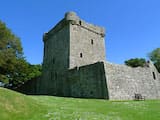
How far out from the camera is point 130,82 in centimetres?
3019

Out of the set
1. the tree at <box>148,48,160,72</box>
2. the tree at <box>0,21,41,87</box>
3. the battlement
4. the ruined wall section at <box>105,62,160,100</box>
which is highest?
the battlement

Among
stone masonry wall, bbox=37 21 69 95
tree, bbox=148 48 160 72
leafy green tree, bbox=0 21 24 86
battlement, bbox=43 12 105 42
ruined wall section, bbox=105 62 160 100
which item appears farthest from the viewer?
tree, bbox=148 48 160 72

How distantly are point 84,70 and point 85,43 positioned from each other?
9049 mm

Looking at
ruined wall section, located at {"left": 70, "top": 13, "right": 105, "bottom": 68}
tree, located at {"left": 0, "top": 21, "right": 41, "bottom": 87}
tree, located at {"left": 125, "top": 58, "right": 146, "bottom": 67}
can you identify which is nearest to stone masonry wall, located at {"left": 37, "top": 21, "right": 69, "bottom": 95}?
ruined wall section, located at {"left": 70, "top": 13, "right": 105, "bottom": 68}

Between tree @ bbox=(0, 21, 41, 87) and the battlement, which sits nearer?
tree @ bbox=(0, 21, 41, 87)

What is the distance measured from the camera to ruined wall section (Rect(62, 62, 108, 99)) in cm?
2827

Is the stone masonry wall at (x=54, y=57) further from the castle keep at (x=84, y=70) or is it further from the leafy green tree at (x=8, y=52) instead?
the leafy green tree at (x=8, y=52)

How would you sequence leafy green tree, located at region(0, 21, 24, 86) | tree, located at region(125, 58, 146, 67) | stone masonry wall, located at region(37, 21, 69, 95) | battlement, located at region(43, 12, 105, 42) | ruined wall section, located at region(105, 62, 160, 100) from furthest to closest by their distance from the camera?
tree, located at region(125, 58, 146, 67)
battlement, located at region(43, 12, 105, 42)
stone masonry wall, located at region(37, 21, 69, 95)
leafy green tree, located at region(0, 21, 24, 86)
ruined wall section, located at region(105, 62, 160, 100)

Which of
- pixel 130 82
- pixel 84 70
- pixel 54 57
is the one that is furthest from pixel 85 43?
pixel 130 82

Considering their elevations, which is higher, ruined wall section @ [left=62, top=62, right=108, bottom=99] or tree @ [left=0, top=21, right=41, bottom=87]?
tree @ [left=0, top=21, right=41, bottom=87]

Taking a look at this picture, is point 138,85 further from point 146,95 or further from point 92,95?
point 92,95

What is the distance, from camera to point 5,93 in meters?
17.8

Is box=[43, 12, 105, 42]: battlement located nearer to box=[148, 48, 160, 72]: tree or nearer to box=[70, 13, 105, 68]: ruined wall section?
box=[70, 13, 105, 68]: ruined wall section

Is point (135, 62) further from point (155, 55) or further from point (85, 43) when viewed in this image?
point (85, 43)
